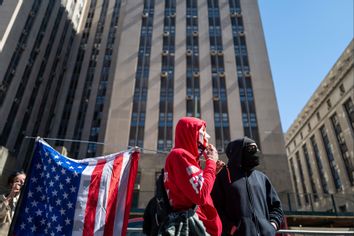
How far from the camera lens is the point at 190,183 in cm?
222

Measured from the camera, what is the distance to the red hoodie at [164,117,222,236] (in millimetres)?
2210

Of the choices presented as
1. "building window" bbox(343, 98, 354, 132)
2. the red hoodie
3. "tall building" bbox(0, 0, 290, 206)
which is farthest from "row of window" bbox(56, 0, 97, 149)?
"building window" bbox(343, 98, 354, 132)

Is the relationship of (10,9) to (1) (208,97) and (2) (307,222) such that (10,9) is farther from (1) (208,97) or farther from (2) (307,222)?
(2) (307,222)

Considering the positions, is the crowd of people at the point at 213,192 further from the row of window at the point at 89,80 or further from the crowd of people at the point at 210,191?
the row of window at the point at 89,80

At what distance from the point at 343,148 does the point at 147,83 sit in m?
32.2

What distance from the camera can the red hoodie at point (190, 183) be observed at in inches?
87.0

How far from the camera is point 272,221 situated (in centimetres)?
284

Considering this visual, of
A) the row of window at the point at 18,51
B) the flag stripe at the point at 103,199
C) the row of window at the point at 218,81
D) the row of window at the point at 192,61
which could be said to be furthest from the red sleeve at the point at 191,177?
the row of window at the point at 18,51

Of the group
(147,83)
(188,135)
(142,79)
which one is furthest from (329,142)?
(188,135)

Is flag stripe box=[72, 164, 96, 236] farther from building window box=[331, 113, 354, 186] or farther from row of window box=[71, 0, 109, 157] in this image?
building window box=[331, 113, 354, 186]

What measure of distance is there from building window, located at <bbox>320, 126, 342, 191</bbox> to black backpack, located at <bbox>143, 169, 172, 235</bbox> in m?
44.6

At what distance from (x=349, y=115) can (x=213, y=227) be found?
43.1 meters

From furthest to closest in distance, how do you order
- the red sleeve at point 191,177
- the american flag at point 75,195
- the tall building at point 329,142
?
the tall building at point 329,142
the american flag at point 75,195
the red sleeve at point 191,177

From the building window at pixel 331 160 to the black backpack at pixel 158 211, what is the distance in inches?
1756
